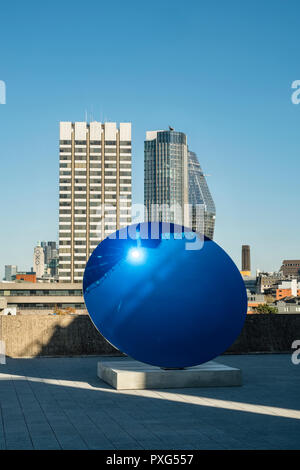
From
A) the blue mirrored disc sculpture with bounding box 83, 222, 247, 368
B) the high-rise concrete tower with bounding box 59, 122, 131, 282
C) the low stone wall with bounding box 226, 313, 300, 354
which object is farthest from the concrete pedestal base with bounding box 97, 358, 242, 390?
the high-rise concrete tower with bounding box 59, 122, 131, 282

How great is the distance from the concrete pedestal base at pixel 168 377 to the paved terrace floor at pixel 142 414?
287 mm

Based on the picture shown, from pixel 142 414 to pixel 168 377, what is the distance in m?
3.42

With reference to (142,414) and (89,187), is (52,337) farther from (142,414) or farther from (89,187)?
(89,187)

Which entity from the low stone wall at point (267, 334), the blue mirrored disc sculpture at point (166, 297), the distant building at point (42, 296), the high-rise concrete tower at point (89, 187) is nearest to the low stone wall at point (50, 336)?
the low stone wall at point (267, 334)

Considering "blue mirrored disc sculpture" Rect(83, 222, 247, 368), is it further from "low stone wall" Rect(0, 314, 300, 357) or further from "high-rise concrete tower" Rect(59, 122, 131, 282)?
"high-rise concrete tower" Rect(59, 122, 131, 282)

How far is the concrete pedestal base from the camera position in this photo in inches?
614

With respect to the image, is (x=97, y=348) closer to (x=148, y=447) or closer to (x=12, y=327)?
(x=12, y=327)

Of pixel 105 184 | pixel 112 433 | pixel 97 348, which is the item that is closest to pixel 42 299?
pixel 105 184

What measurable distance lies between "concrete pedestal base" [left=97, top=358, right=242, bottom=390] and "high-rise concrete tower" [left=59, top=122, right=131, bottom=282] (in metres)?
169

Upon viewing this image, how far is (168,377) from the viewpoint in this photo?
51.5ft

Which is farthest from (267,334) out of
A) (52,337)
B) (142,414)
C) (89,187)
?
(89,187)

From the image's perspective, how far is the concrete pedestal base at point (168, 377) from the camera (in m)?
15.6

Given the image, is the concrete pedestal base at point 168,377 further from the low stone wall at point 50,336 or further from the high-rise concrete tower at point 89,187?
the high-rise concrete tower at point 89,187

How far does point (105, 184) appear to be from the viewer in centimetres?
18912
